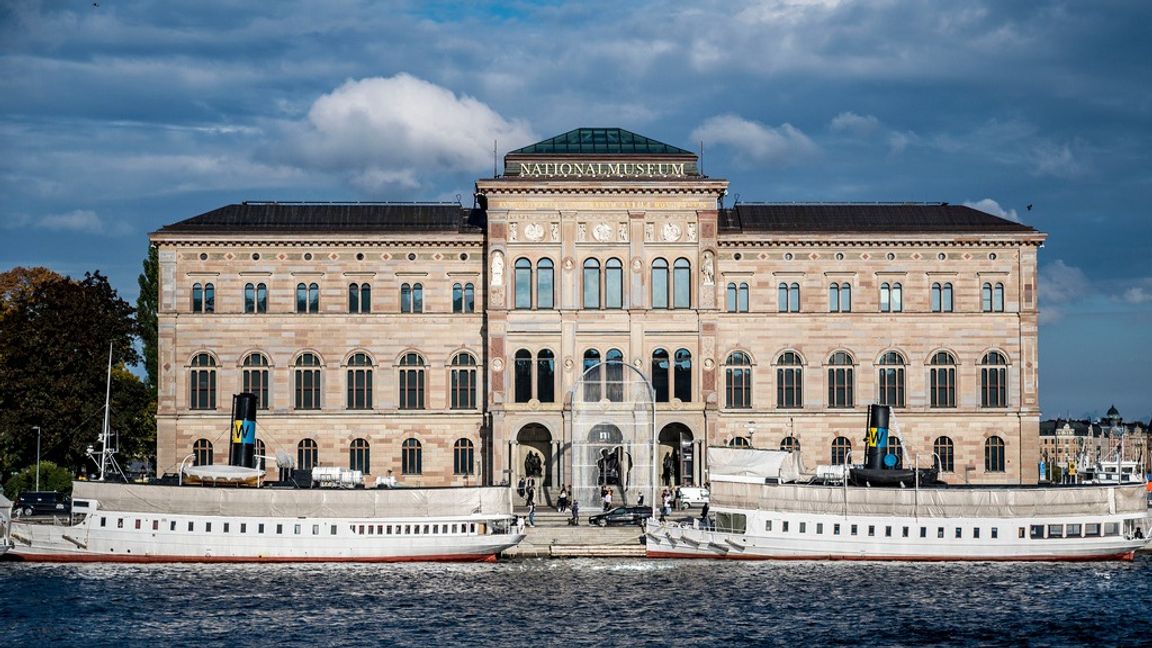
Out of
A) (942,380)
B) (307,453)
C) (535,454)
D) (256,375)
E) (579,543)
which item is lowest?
(579,543)

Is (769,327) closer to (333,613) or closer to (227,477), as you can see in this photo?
(227,477)

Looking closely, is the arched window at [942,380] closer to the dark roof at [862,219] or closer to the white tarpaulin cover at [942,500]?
the dark roof at [862,219]

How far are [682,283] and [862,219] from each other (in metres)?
12.5

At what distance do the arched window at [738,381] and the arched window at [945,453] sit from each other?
1115 cm

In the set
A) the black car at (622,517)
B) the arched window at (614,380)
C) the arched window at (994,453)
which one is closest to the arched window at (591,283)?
the arched window at (614,380)

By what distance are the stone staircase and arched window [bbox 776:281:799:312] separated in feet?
72.0

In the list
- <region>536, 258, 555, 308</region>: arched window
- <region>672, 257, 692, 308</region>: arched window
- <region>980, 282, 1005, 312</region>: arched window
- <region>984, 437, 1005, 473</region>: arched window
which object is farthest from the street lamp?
<region>980, 282, 1005, 312</region>: arched window

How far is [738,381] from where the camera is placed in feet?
318

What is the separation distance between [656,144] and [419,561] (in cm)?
3083

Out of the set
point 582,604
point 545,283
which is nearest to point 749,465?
point 582,604

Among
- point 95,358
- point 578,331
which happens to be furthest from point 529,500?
point 95,358

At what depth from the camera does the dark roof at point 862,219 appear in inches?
3836

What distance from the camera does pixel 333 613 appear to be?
6156cm

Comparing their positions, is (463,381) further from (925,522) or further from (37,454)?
(925,522)
